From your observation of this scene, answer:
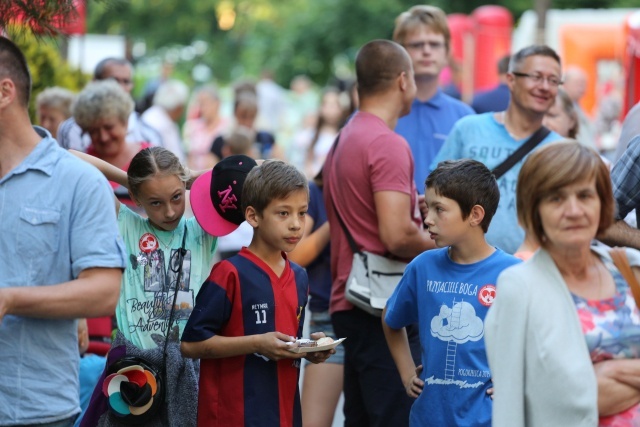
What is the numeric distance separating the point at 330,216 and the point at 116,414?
5.73 ft

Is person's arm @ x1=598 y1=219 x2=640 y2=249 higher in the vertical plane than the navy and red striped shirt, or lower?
higher

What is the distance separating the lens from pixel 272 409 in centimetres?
487

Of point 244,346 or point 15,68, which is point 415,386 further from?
point 15,68

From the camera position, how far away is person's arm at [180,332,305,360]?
474 centimetres

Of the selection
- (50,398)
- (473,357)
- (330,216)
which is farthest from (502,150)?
(50,398)

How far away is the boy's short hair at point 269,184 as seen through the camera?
4980 millimetres

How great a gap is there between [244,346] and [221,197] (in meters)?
0.77

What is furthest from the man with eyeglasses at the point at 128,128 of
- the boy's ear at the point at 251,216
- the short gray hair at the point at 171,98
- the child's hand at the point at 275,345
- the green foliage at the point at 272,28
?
the green foliage at the point at 272,28

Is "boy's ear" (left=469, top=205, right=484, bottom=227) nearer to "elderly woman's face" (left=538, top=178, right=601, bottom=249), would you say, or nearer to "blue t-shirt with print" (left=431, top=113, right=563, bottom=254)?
"elderly woman's face" (left=538, top=178, right=601, bottom=249)

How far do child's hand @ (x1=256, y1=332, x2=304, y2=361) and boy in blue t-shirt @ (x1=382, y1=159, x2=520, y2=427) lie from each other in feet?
1.88

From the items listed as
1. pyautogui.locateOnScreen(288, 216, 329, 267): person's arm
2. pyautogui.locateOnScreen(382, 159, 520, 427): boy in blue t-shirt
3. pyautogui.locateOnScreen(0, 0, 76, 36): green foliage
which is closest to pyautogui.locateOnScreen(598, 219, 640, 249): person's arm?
pyautogui.locateOnScreen(382, 159, 520, 427): boy in blue t-shirt

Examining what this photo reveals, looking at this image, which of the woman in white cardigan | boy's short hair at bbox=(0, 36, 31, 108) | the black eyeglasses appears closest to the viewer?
the woman in white cardigan

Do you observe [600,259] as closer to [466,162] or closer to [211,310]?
[466,162]

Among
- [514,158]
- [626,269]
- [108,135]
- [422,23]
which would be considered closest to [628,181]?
[626,269]
